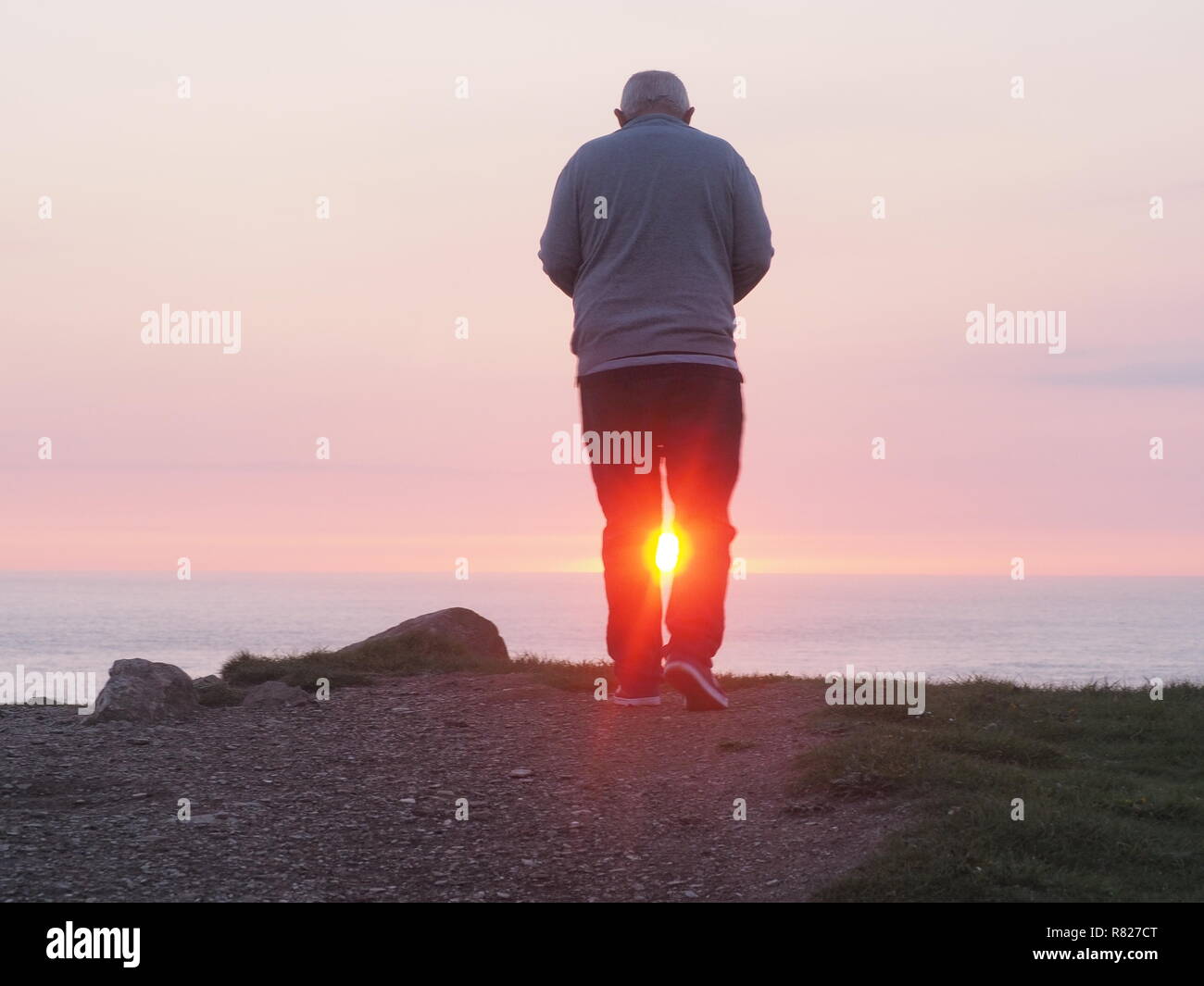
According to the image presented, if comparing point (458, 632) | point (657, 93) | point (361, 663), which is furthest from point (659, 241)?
point (458, 632)

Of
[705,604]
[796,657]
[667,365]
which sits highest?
[667,365]

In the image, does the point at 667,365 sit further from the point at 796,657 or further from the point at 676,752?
the point at 796,657

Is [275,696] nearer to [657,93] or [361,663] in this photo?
[361,663]

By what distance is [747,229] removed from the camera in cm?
795

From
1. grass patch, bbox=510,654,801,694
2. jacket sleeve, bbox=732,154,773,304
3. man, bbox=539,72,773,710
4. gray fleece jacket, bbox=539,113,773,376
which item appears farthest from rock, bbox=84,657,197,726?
jacket sleeve, bbox=732,154,773,304

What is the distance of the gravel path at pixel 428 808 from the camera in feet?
18.1

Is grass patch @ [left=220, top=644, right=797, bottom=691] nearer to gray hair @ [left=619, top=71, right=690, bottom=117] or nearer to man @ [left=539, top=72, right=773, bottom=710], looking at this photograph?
man @ [left=539, top=72, right=773, bottom=710]

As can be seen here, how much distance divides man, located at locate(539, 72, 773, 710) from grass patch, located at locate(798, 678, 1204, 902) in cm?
140

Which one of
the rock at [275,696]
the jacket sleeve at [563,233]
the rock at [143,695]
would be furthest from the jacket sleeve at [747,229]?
the rock at [143,695]

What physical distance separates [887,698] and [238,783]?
4.68 m

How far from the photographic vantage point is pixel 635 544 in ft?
26.0

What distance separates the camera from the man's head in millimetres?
8242
